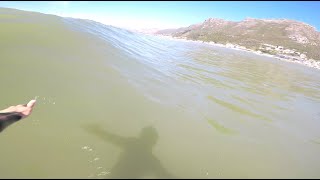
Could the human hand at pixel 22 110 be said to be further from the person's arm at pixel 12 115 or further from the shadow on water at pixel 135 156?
the shadow on water at pixel 135 156

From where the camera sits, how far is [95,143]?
6711mm

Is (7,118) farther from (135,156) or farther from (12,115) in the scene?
(135,156)

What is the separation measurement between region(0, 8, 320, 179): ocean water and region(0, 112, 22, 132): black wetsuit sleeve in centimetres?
60

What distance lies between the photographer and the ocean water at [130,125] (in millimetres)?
6117

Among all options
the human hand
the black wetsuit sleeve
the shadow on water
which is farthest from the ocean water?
the black wetsuit sleeve

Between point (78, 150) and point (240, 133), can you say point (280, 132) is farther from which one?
point (78, 150)

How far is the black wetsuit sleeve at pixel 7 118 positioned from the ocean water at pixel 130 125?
0.60 meters

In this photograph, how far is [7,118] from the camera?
589 cm

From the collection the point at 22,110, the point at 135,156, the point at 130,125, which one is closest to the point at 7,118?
the point at 22,110

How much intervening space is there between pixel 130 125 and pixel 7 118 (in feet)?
11.4

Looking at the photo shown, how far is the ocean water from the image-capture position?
241 inches

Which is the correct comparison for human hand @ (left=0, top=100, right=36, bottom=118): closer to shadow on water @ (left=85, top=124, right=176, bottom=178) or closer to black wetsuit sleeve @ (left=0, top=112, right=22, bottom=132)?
black wetsuit sleeve @ (left=0, top=112, right=22, bottom=132)

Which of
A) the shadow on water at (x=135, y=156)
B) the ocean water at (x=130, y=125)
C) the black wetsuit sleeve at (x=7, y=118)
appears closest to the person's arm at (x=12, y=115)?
the black wetsuit sleeve at (x=7, y=118)

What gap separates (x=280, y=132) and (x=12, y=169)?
891cm
